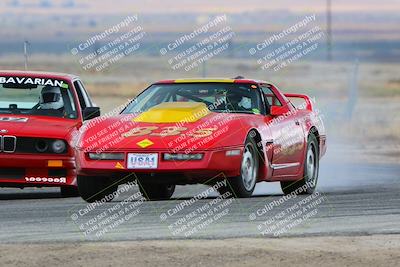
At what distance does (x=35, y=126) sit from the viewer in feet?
53.7

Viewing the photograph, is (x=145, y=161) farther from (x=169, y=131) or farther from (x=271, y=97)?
(x=271, y=97)

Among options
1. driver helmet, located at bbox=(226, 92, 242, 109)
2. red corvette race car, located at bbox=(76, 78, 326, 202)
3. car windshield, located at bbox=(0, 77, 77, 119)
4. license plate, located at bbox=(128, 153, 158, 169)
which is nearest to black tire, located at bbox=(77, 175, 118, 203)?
red corvette race car, located at bbox=(76, 78, 326, 202)

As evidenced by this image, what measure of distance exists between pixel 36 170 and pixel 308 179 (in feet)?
10.4

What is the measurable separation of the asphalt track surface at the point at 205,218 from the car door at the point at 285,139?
50cm

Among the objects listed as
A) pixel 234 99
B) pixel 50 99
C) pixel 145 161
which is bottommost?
pixel 50 99

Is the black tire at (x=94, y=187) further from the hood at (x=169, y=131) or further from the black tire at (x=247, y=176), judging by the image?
the black tire at (x=247, y=176)

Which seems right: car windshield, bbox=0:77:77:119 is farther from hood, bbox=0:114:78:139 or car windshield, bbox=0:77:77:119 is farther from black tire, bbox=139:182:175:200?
black tire, bbox=139:182:175:200

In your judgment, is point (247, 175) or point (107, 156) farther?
point (247, 175)

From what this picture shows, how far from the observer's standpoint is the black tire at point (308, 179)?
54.7 feet

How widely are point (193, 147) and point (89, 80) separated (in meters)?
55.4

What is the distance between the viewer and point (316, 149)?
17.2 m

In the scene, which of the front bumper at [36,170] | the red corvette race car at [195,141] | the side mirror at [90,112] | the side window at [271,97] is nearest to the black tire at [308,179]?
the red corvette race car at [195,141]

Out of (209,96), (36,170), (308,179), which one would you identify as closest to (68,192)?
(36,170)

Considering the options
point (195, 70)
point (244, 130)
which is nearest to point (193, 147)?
point (244, 130)
